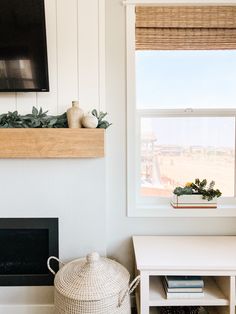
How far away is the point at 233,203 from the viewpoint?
7.04 feet

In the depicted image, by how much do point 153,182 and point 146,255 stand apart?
0.63 m

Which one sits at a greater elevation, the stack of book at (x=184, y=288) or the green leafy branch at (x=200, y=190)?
the green leafy branch at (x=200, y=190)

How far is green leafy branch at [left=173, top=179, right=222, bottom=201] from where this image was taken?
6.64 ft

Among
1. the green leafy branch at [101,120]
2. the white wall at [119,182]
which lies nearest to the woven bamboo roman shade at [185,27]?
the white wall at [119,182]

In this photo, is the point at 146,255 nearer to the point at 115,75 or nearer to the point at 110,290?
the point at 110,290

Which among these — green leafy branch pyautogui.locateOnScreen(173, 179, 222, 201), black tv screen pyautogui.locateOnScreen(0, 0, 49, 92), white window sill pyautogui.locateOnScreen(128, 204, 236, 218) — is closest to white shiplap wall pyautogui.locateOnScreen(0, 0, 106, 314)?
black tv screen pyautogui.locateOnScreen(0, 0, 49, 92)

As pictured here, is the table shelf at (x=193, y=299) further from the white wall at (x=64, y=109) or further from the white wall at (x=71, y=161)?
the white wall at (x=64, y=109)

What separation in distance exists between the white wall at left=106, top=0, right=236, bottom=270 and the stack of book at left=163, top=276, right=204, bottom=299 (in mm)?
456

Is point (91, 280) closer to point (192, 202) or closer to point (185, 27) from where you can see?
point (192, 202)

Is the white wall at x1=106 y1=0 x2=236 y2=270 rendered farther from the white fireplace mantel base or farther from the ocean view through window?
the white fireplace mantel base

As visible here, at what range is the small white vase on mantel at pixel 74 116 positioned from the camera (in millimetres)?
1830

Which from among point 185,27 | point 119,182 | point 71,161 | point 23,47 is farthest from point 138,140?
point 23,47

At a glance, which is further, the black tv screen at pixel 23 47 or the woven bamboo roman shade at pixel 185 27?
the woven bamboo roman shade at pixel 185 27

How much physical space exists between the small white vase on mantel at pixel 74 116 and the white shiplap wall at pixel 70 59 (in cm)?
12
